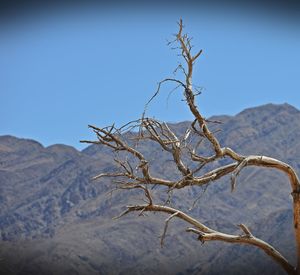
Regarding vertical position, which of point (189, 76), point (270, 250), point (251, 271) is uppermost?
point (189, 76)

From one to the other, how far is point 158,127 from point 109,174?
32.6 inches

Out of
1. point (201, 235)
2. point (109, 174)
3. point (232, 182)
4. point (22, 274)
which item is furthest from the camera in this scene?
point (22, 274)

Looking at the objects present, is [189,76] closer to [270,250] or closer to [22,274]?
A: [270,250]

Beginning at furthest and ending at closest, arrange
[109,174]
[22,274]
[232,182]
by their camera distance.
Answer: [22,274], [109,174], [232,182]

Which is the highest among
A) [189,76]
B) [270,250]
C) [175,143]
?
[189,76]

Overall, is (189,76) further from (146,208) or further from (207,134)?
(146,208)

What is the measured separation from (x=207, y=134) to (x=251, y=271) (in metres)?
193

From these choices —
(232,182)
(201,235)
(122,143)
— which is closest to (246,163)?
(232,182)

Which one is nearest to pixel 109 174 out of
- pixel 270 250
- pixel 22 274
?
pixel 270 250

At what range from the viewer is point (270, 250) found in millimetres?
7555

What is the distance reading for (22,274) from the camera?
7313 inches

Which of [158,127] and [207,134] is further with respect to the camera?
[158,127]

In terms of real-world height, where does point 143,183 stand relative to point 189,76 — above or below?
below

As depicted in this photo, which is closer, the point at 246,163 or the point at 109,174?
the point at 246,163
